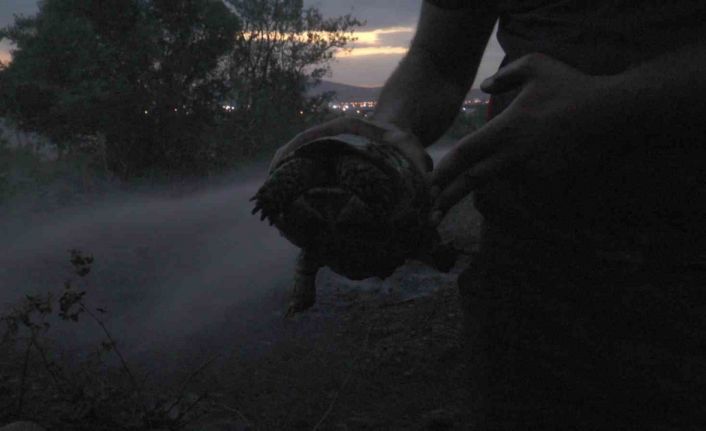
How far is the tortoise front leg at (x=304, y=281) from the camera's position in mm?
1449

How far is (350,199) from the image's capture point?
1.26 meters

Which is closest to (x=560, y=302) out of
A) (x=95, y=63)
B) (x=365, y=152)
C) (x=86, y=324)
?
(x=365, y=152)

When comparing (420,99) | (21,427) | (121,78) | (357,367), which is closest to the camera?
(420,99)

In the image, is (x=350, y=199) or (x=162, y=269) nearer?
(x=350, y=199)

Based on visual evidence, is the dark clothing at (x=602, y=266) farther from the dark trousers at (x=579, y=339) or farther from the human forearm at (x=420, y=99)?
the human forearm at (x=420, y=99)

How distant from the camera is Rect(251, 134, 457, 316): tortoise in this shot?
1256 millimetres

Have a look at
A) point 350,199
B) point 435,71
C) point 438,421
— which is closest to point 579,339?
point 350,199

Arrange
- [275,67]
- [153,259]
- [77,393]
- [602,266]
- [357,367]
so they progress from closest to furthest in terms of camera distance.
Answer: [602,266] → [77,393] → [357,367] → [153,259] → [275,67]

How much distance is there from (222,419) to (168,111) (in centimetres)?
748

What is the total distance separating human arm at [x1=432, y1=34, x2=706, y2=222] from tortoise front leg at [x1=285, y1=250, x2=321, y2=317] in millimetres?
349

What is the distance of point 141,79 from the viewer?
10328 millimetres

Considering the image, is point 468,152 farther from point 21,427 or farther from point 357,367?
point 357,367

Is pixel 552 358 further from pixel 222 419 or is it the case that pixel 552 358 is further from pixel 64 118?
pixel 64 118

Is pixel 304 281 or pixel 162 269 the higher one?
pixel 304 281
